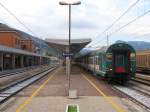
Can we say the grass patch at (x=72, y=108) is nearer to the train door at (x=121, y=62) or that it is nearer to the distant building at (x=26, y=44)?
the train door at (x=121, y=62)

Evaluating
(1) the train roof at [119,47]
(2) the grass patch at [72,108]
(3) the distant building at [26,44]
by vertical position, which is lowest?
(2) the grass patch at [72,108]

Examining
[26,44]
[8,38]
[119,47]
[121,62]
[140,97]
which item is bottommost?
[140,97]

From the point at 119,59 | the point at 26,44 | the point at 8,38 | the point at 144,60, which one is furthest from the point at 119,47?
the point at 26,44

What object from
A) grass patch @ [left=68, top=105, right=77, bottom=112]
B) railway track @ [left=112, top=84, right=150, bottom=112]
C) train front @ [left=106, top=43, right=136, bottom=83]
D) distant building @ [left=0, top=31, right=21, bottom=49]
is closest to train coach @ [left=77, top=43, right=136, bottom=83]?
train front @ [left=106, top=43, right=136, bottom=83]

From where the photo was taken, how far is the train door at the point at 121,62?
25.7 metres

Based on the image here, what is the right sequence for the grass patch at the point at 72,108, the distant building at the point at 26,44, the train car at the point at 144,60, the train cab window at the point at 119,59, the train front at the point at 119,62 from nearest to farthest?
1. the grass patch at the point at 72,108
2. the train front at the point at 119,62
3. the train cab window at the point at 119,59
4. the train car at the point at 144,60
5. the distant building at the point at 26,44

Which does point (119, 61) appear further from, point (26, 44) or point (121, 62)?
point (26, 44)

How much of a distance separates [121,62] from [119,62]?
19 centimetres

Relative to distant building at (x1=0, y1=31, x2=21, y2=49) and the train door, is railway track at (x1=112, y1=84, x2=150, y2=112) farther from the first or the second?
distant building at (x1=0, y1=31, x2=21, y2=49)

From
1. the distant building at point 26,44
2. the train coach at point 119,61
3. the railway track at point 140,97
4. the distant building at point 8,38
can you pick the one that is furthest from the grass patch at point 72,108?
the distant building at point 26,44

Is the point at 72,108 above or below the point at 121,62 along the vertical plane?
below

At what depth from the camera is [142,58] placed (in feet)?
139

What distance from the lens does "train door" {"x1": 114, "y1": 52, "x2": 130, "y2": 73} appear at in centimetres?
→ 2573

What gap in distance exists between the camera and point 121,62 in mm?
25875
